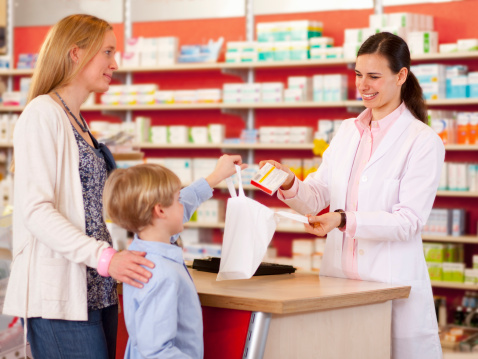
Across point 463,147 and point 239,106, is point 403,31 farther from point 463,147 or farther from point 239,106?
point 239,106

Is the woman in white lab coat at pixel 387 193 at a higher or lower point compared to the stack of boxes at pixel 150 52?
lower

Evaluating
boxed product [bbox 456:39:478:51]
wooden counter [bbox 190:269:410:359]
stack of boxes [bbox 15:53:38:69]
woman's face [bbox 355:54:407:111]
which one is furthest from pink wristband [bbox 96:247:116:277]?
stack of boxes [bbox 15:53:38:69]

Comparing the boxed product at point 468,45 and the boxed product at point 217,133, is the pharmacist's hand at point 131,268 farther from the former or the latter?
the boxed product at point 217,133

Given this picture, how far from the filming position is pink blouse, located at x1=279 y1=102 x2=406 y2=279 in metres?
2.78

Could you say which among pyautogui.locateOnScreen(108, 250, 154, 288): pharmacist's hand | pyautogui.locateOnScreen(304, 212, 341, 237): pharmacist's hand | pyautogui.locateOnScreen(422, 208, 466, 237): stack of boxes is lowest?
pyautogui.locateOnScreen(422, 208, 466, 237): stack of boxes

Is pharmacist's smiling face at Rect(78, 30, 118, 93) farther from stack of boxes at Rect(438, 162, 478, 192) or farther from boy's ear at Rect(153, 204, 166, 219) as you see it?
stack of boxes at Rect(438, 162, 478, 192)

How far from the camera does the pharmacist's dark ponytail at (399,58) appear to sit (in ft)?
9.21

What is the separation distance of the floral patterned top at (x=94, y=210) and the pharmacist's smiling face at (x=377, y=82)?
109 centimetres

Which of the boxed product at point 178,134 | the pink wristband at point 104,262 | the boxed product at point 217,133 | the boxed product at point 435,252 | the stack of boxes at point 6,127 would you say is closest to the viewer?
the pink wristband at point 104,262

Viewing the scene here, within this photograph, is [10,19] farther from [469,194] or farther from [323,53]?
[469,194]

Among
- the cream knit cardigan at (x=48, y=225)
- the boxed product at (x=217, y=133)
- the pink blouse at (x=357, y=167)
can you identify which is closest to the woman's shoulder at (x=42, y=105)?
→ the cream knit cardigan at (x=48, y=225)

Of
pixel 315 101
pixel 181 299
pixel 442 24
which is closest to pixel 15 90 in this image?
pixel 315 101

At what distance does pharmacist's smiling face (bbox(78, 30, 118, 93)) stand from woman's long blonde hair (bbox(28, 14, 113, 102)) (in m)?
0.03

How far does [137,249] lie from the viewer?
2.09m
